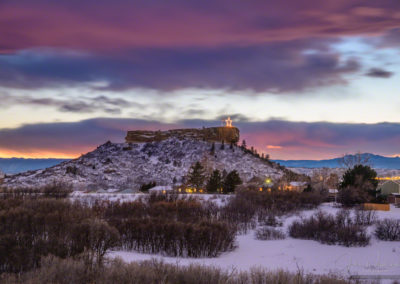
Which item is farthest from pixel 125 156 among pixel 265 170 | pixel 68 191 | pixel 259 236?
pixel 259 236

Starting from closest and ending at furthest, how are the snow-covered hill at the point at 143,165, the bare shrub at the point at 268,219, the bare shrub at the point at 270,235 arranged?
the bare shrub at the point at 270,235
the bare shrub at the point at 268,219
the snow-covered hill at the point at 143,165

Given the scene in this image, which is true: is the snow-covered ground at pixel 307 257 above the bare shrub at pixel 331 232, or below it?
below

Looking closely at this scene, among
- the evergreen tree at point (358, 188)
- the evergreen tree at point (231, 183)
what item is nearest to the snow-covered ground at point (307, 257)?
the evergreen tree at point (358, 188)

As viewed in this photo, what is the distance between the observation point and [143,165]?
83938 millimetres

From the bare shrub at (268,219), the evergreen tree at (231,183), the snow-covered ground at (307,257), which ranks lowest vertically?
the snow-covered ground at (307,257)

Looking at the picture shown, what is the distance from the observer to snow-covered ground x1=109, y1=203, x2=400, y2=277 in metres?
11.1

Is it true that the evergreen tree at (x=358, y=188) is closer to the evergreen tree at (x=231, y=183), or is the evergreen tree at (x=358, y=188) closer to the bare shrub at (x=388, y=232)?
the bare shrub at (x=388, y=232)

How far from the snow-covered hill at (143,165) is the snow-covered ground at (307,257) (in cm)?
5139

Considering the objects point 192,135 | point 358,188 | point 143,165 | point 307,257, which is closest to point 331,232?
point 307,257

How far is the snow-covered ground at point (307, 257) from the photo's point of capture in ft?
36.4

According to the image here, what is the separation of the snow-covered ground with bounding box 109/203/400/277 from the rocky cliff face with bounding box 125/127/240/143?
88141 mm

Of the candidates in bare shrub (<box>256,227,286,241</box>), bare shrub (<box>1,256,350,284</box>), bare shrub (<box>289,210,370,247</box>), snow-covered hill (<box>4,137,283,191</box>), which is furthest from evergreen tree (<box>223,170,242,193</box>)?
bare shrub (<box>1,256,350,284</box>)

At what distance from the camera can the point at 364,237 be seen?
605 inches

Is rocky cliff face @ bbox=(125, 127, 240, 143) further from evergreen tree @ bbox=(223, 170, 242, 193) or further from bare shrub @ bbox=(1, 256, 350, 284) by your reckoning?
bare shrub @ bbox=(1, 256, 350, 284)
